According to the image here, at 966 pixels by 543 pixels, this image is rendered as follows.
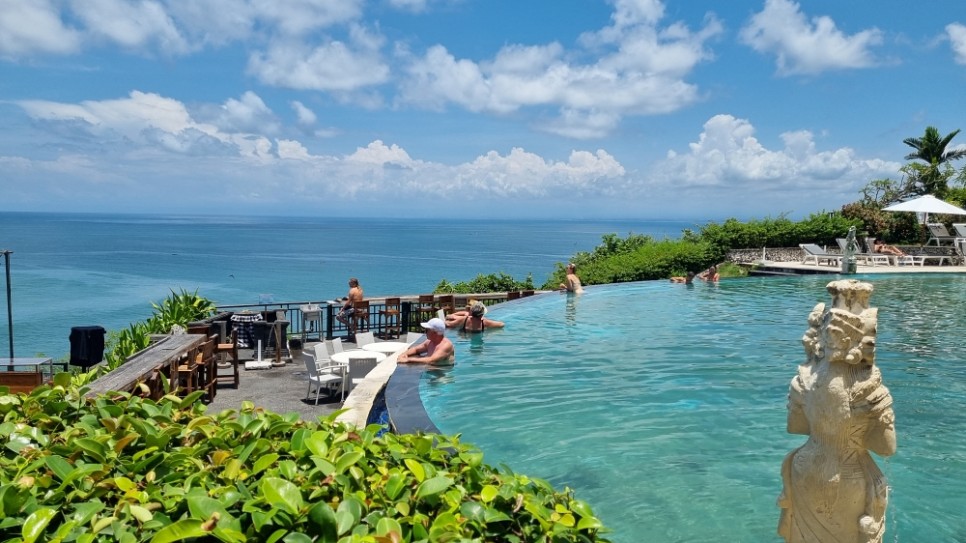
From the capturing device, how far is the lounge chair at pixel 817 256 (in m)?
27.0

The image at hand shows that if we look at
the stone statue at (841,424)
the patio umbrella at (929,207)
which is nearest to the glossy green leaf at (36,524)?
the stone statue at (841,424)

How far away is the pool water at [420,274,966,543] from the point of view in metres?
5.84

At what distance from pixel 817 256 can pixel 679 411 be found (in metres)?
21.6

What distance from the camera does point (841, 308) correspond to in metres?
3.12

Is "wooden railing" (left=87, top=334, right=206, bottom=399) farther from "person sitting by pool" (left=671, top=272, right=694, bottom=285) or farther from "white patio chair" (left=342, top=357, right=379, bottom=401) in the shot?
"person sitting by pool" (left=671, top=272, right=694, bottom=285)

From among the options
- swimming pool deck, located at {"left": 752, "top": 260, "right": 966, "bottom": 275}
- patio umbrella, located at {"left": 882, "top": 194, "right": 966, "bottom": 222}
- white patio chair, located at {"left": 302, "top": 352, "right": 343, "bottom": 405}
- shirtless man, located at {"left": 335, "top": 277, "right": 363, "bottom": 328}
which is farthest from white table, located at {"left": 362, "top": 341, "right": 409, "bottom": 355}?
patio umbrella, located at {"left": 882, "top": 194, "right": 966, "bottom": 222}

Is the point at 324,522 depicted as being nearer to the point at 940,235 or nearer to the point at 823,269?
the point at 823,269

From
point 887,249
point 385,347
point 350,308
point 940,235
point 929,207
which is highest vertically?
point 929,207

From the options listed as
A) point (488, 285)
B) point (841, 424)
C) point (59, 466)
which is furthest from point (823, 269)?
point (59, 466)

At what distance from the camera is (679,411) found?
27.6 ft

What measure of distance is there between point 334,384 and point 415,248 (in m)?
125

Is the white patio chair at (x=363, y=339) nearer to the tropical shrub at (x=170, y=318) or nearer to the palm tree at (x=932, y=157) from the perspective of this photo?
the tropical shrub at (x=170, y=318)

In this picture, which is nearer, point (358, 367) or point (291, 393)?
point (358, 367)

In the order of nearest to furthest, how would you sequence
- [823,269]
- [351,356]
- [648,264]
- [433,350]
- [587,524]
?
[587,524] → [433,350] → [351,356] → [648,264] → [823,269]
